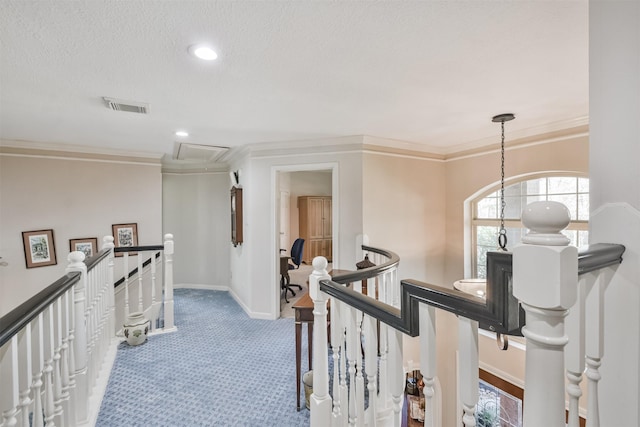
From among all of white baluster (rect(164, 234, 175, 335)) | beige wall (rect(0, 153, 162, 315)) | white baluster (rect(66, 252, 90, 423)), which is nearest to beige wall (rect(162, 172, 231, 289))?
beige wall (rect(0, 153, 162, 315))

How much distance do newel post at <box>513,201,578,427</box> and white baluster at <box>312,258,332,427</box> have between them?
0.90 m

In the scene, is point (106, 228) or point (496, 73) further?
point (106, 228)

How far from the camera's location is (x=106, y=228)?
422 cm

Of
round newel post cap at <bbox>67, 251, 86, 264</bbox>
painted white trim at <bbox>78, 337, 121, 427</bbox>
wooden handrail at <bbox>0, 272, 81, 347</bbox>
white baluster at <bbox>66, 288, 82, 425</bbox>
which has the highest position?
round newel post cap at <bbox>67, 251, 86, 264</bbox>

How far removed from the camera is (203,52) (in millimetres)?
1664

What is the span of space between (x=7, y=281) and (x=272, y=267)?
3.23 meters

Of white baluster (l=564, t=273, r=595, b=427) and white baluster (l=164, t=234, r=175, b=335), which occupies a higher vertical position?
white baluster (l=564, t=273, r=595, b=427)

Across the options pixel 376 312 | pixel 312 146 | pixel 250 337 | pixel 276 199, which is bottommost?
pixel 250 337

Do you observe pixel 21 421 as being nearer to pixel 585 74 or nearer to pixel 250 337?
pixel 250 337

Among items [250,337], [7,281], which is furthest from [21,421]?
[7,281]

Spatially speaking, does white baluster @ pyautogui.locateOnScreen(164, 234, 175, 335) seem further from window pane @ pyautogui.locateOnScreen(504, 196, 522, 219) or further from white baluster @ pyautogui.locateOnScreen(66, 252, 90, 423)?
window pane @ pyautogui.locateOnScreen(504, 196, 522, 219)

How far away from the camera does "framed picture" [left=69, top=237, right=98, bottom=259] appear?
13.1 feet

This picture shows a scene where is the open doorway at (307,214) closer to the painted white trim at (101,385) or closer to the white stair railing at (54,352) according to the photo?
the painted white trim at (101,385)

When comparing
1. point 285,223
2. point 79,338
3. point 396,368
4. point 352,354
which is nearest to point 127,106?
point 79,338
